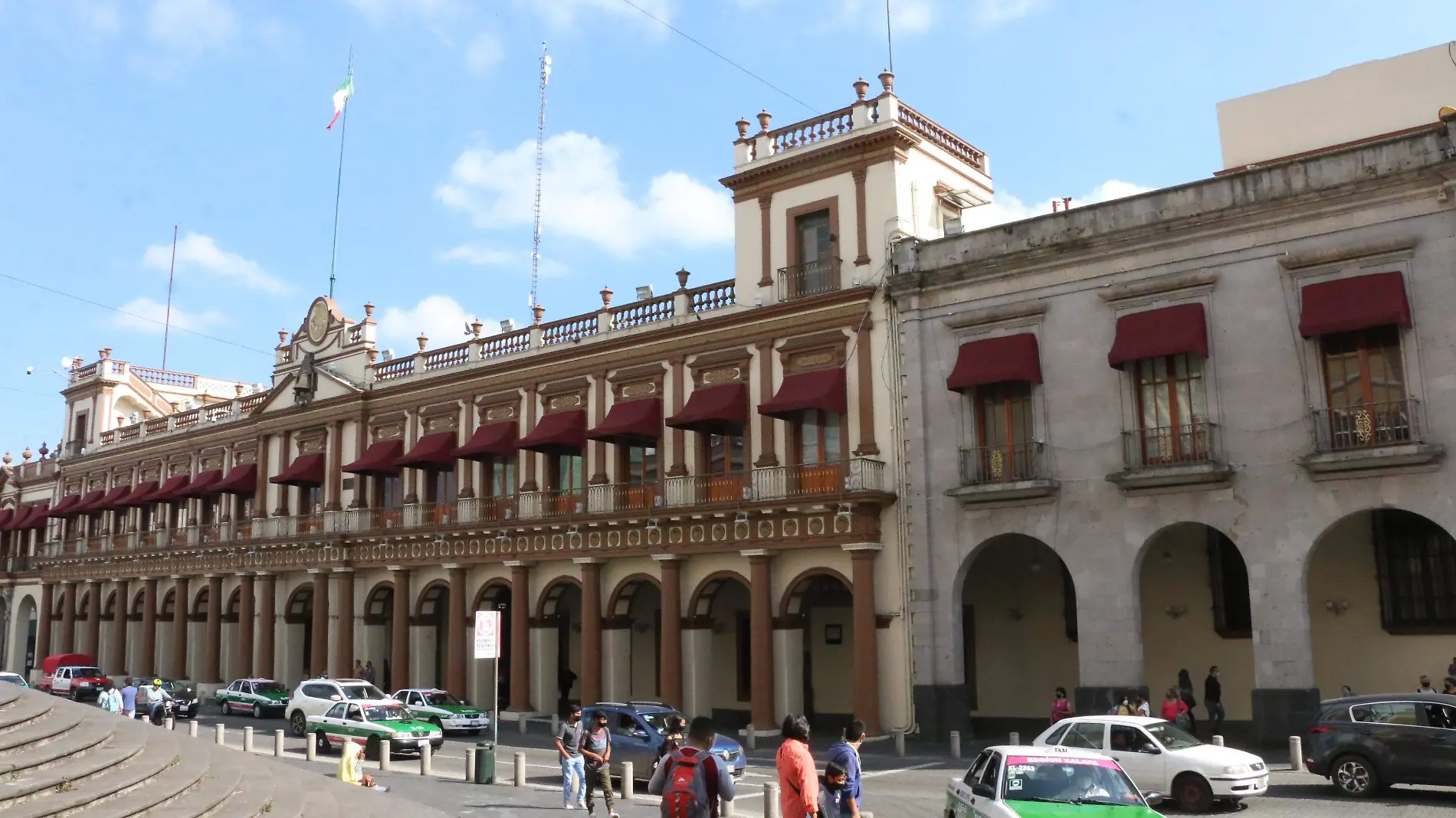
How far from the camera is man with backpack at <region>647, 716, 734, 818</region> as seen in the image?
34.1 ft

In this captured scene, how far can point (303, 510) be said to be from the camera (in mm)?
45625

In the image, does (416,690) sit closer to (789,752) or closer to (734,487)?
(734,487)

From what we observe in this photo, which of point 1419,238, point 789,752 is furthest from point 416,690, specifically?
point 1419,238

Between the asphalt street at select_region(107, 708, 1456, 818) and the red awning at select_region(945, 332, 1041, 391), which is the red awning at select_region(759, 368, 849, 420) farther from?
the asphalt street at select_region(107, 708, 1456, 818)

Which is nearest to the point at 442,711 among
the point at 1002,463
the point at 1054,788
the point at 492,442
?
the point at 492,442

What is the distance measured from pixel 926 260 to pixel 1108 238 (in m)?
4.58

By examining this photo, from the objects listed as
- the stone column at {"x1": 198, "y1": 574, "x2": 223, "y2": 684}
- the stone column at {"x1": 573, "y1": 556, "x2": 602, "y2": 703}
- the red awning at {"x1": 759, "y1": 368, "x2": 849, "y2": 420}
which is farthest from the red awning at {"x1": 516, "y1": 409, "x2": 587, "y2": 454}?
the stone column at {"x1": 198, "y1": 574, "x2": 223, "y2": 684}

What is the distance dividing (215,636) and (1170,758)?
41.1 m

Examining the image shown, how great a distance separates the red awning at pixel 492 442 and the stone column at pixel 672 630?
7.18 meters

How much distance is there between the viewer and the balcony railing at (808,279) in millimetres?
30594

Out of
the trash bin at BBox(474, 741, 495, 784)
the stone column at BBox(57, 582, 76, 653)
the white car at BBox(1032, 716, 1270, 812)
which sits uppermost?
the stone column at BBox(57, 582, 76, 653)

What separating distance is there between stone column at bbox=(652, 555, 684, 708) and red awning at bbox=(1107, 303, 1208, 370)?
12966 mm

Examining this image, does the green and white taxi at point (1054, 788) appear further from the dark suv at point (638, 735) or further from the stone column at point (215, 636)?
the stone column at point (215, 636)

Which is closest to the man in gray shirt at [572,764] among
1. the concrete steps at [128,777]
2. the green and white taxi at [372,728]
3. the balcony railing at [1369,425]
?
the concrete steps at [128,777]
